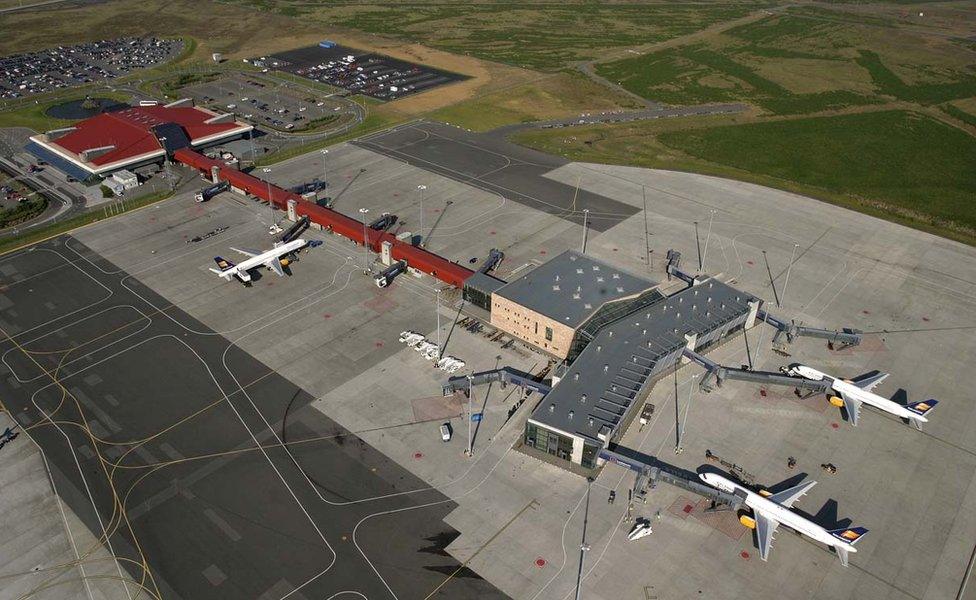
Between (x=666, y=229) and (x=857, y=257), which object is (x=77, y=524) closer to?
(x=666, y=229)

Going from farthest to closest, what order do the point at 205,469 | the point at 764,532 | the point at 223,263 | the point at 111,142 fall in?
the point at 111,142
the point at 223,263
the point at 205,469
the point at 764,532

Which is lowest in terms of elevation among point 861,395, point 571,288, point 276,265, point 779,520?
point 276,265

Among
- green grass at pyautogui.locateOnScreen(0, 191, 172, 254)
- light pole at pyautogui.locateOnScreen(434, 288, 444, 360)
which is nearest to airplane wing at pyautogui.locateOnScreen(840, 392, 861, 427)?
light pole at pyautogui.locateOnScreen(434, 288, 444, 360)

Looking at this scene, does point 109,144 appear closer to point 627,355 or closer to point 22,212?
point 22,212

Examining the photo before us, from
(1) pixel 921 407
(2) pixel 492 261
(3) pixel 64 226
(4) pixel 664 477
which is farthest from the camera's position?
(3) pixel 64 226

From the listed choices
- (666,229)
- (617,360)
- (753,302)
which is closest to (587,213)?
(666,229)

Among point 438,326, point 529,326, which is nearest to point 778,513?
point 529,326

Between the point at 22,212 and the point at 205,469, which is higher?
the point at 205,469

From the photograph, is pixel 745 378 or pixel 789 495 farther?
pixel 745 378
